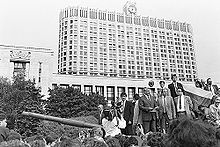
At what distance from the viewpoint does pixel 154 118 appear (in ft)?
31.8

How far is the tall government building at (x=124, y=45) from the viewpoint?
4134 inches

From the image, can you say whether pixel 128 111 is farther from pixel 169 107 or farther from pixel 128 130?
pixel 169 107

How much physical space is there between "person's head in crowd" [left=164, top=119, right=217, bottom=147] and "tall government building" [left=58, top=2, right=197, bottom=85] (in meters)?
97.4

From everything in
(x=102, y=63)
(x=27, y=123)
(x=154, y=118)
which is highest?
(x=102, y=63)

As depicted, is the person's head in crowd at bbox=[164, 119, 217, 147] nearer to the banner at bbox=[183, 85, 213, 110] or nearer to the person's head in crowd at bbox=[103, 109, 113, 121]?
the person's head in crowd at bbox=[103, 109, 113, 121]

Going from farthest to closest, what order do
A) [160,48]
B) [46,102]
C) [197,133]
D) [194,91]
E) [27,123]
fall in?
[160,48]
[46,102]
[27,123]
[194,91]
[197,133]

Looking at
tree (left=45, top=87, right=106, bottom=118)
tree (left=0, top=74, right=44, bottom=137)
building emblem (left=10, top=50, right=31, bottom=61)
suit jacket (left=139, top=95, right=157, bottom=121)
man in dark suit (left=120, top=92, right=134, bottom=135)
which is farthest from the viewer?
building emblem (left=10, top=50, right=31, bottom=61)

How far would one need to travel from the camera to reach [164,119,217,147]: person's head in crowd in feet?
6.87

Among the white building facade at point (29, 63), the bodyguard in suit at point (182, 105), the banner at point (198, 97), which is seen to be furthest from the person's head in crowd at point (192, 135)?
the white building facade at point (29, 63)

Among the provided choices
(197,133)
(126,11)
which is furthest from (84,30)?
(197,133)

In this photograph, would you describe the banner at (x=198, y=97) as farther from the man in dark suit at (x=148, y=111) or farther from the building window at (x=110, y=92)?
the building window at (x=110, y=92)

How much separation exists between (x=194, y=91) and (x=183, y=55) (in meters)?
115

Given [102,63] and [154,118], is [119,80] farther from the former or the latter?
[154,118]

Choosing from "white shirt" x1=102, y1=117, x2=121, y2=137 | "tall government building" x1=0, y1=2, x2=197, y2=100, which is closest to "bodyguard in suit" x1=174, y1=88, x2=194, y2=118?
"white shirt" x1=102, y1=117, x2=121, y2=137
